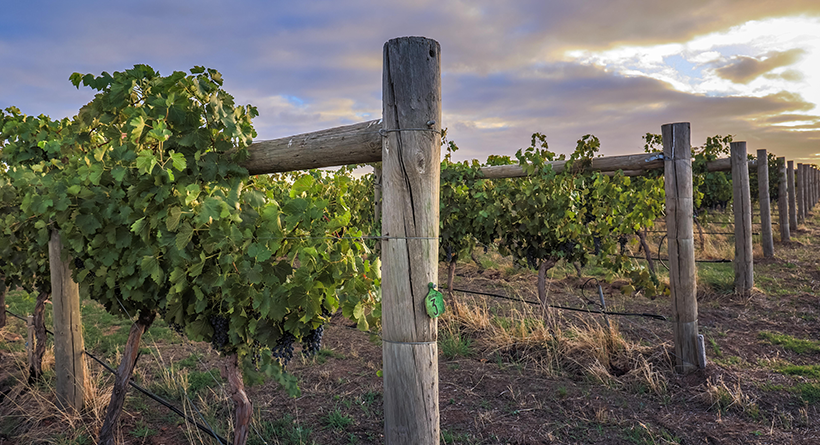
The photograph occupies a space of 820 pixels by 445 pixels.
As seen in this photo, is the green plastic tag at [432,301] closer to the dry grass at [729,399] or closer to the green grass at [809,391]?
the dry grass at [729,399]

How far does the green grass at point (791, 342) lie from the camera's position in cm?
543

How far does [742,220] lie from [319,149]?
8006 millimetres

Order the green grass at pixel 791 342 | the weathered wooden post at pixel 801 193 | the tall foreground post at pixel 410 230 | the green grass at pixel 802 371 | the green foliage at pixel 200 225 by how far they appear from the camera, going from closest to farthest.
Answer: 1. the tall foreground post at pixel 410 230
2. the green foliage at pixel 200 225
3. the green grass at pixel 802 371
4. the green grass at pixel 791 342
5. the weathered wooden post at pixel 801 193

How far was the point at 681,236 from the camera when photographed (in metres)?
4.64

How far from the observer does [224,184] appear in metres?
2.66

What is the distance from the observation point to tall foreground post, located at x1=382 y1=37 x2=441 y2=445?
1.92 m

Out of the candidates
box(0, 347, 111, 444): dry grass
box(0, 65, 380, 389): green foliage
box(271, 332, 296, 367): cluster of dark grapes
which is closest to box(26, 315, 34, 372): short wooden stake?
box(0, 347, 111, 444): dry grass

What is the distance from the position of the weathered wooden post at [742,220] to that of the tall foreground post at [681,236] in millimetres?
4002

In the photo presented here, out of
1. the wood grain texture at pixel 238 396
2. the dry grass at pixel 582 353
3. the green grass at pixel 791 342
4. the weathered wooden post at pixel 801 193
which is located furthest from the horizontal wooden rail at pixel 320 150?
the weathered wooden post at pixel 801 193

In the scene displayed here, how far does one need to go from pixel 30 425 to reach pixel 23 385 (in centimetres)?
91

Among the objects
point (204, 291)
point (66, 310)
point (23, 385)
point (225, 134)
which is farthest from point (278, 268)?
point (23, 385)

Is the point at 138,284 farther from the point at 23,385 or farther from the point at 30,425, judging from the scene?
the point at 23,385

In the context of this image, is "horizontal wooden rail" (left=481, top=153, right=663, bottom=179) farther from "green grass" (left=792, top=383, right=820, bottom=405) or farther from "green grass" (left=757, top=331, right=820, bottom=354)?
"green grass" (left=757, top=331, right=820, bottom=354)

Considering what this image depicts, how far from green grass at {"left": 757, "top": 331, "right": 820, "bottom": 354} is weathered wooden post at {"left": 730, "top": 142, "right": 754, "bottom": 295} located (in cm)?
204
